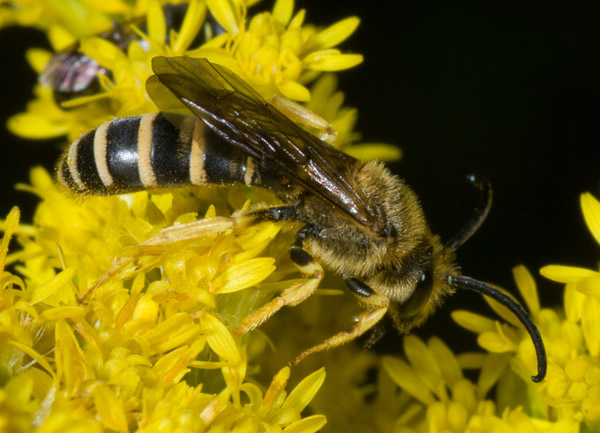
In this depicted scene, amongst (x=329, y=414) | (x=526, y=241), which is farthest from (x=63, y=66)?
(x=526, y=241)

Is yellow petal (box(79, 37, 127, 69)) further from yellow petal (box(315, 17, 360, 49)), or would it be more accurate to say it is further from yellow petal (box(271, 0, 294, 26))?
yellow petal (box(315, 17, 360, 49))

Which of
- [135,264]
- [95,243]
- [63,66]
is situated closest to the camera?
[135,264]

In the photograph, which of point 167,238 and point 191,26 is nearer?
point 167,238

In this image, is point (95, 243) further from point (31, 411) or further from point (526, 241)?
point (526, 241)

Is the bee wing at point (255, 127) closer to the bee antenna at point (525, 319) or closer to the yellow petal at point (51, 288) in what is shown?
the bee antenna at point (525, 319)

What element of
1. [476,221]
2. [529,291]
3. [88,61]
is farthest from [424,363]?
[88,61]

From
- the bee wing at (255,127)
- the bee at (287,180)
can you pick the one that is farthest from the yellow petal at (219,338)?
the bee wing at (255,127)

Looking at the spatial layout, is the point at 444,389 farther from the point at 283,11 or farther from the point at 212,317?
the point at 283,11
